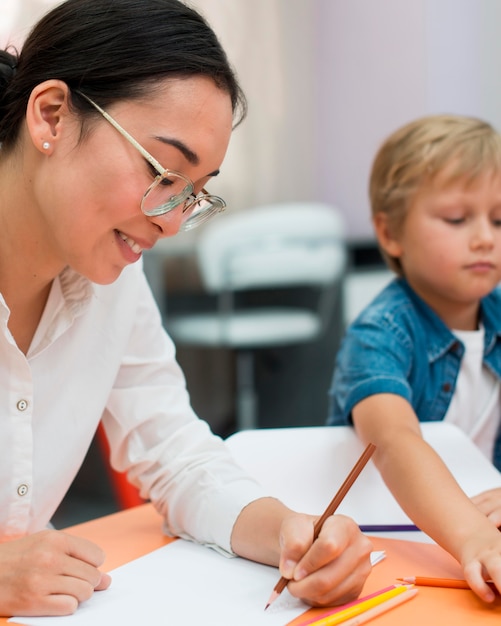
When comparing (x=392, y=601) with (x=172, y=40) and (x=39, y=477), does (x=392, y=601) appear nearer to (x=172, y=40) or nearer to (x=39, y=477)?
(x=39, y=477)

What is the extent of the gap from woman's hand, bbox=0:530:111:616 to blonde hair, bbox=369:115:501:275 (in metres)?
0.88

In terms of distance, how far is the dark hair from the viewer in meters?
0.93

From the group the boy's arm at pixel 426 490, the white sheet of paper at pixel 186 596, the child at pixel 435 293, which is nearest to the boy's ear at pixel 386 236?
the child at pixel 435 293

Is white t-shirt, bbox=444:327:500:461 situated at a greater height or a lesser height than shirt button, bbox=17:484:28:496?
lesser

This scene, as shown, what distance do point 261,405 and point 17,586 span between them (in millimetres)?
3244

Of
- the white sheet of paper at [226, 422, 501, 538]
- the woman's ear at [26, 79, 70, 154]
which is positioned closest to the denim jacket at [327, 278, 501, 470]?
the white sheet of paper at [226, 422, 501, 538]

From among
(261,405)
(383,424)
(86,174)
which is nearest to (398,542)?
(383,424)

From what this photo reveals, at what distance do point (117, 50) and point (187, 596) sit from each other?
22.6 inches

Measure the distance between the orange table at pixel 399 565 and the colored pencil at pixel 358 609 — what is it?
14 millimetres

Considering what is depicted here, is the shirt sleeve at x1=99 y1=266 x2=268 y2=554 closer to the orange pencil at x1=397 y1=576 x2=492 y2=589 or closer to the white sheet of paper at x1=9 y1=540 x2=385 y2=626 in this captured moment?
the white sheet of paper at x1=9 y1=540 x2=385 y2=626

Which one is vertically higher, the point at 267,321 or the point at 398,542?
the point at 398,542

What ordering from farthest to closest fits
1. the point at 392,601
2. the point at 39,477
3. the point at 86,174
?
1. the point at 39,477
2. the point at 86,174
3. the point at 392,601

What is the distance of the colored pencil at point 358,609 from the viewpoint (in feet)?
2.46

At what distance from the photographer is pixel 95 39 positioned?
0.94 meters
